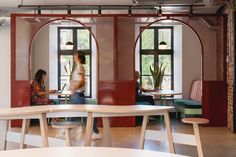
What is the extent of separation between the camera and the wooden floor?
5.98m

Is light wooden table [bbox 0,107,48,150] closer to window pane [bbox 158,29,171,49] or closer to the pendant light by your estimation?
the pendant light

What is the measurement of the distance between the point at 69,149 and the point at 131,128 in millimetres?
6209

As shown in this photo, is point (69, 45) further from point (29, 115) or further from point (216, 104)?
point (29, 115)

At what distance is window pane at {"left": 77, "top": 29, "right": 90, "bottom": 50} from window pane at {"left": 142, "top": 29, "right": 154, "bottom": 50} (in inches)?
66.8

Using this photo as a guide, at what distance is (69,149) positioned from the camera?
7.56ft

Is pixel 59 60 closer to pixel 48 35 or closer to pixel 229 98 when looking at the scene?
pixel 48 35

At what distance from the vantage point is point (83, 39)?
11.4 meters

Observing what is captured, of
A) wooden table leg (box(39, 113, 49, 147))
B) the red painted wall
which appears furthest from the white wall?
wooden table leg (box(39, 113, 49, 147))

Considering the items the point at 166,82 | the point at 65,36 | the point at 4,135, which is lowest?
the point at 4,135

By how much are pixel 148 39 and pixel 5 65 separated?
4209 mm

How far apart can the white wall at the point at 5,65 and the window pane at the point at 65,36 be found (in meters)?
1.66

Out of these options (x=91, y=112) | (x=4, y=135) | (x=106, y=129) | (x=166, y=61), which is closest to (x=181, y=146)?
(x=106, y=129)

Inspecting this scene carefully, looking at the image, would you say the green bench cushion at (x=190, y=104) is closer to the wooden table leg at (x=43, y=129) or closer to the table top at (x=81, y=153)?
the wooden table leg at (x=43, y=129)

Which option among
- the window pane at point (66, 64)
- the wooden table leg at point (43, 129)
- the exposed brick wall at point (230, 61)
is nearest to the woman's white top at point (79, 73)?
the wooden table leg at point (43, 129)
